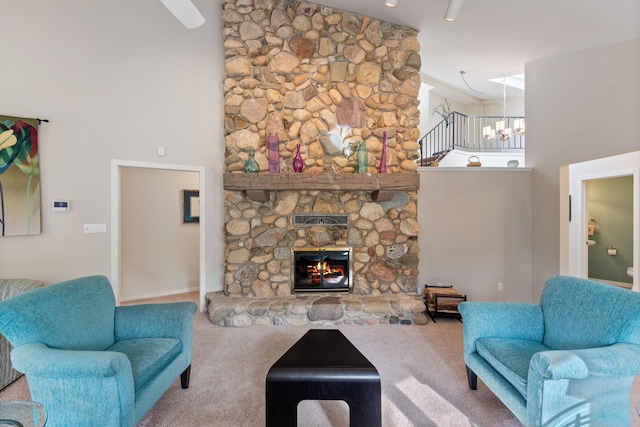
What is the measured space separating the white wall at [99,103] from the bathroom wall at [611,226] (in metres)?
6.27

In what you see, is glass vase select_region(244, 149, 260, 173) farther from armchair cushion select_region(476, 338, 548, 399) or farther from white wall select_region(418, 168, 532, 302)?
armchair cushion select_region(476, 338, 548, 399)

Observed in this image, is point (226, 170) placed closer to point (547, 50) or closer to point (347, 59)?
point (347, 59)

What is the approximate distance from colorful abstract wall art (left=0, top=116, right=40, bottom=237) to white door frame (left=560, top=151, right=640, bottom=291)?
19.8 feet

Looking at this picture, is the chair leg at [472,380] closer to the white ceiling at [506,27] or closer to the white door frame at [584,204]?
the white door frame at [584,204]

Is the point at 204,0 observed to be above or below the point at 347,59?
above

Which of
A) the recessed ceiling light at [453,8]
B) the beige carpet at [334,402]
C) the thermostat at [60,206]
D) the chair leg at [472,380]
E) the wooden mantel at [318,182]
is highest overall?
the recessed ceiling light at [453,8]

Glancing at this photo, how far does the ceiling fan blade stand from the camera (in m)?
1.73

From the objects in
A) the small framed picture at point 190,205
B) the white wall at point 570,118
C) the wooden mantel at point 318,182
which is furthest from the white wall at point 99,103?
the white wall at point 570,118

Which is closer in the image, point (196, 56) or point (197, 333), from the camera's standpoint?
point (197, 333)

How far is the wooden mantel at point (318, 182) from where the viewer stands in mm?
3393

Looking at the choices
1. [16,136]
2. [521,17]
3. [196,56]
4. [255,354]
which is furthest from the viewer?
[196,56]

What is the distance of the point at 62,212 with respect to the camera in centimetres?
316

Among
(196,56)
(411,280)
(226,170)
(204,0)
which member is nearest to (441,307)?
(411,280)

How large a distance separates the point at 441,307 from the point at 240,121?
3424 mm
